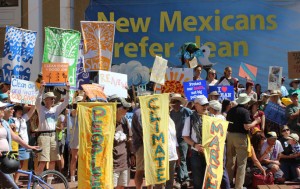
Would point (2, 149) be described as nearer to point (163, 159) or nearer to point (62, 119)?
point (163, 159)

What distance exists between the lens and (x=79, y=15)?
64.5 feet

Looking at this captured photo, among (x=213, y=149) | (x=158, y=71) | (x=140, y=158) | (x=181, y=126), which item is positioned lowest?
(x=140, y=158)

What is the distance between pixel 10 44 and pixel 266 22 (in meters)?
8.30

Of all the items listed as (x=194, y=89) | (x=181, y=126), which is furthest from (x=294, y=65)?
(x=181, y=126)

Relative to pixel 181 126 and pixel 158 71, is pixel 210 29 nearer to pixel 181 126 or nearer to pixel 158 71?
pixel 158 71

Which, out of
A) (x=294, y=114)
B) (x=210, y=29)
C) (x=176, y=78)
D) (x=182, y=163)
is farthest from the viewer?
(x=210, y=29)

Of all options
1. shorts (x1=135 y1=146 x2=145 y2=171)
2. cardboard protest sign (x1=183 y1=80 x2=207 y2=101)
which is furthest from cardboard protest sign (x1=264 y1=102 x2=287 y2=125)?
shorts (x1=135 y1=146 x2=145 y2=171)

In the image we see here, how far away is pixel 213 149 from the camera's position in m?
10.4

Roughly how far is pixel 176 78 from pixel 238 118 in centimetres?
241

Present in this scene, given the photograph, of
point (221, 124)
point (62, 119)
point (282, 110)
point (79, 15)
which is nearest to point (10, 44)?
point (62, 119)

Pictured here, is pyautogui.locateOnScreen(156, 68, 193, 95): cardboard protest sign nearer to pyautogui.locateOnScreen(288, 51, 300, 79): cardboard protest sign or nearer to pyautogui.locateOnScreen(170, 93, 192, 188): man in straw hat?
pyautogui.locateOnScreen(170, 93, 192, 188): man in straw hat

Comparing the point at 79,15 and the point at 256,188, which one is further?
the point at 79,15

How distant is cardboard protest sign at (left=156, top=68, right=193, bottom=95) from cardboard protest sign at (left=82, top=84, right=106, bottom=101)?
8.05ft

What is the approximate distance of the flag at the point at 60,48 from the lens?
12530 millimetres
